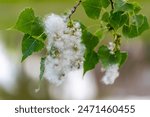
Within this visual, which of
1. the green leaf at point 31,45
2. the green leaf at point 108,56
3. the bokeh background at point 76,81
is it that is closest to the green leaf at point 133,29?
the green leaf at point 108,56

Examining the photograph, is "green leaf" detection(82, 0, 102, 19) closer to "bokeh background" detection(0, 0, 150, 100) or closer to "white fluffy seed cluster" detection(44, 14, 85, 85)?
"white fluffy seed cluster" detection(44, 14, 85, 85)

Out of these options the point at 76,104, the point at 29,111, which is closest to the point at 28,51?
the point at 29,111

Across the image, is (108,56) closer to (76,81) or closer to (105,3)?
(105,3)

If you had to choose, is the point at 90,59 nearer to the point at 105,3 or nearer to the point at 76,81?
the point at 105,3

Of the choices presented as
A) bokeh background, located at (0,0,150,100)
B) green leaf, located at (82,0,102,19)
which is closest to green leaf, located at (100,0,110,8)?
green leaf, located at (82,0,102,19)

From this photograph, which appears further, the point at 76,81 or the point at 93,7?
the point at 76,81

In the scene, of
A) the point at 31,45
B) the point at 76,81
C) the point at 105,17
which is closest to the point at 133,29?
the point at 105,17

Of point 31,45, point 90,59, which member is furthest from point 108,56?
point 31,45
